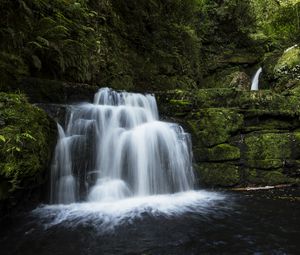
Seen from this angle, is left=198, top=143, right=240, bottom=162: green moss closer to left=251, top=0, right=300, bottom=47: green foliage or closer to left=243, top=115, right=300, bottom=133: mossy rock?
left=243, top=115, right=300, bottom=133: mossy rock

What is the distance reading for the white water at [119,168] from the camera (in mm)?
5512

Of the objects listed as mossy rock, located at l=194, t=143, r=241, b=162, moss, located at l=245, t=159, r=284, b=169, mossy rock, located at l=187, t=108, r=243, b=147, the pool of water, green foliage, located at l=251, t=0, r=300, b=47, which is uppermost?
green foliage, located at l=251, t=0, r=300, b=47

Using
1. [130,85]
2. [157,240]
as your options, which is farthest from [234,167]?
[130,85]

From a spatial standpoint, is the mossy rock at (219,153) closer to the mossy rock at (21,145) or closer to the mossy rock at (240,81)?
the mossy rock at (21,145)

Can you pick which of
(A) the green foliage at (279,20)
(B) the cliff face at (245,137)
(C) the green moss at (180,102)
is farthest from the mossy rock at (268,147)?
(A) the green foliage at (279,20)

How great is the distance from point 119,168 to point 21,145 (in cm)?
228

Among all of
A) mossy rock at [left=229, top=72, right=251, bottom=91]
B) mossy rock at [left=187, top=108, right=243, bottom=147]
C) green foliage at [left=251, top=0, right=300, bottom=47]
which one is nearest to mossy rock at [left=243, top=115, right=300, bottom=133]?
mossy rock at [left=187, top=108, right=243, bottom=147]

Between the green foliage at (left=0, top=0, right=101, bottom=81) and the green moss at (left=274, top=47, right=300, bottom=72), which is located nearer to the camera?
the green foliage at (left=0, top=0, right=101, bottom=81)

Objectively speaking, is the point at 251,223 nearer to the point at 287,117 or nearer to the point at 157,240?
the point at 157,240

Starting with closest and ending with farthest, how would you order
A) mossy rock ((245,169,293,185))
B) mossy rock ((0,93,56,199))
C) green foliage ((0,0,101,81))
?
mossy rock ((0,93,56,199)) < mossy rock ((245,169,293,185)) < green foliage ((0,0,101,81))

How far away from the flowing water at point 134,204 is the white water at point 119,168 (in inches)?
0.7

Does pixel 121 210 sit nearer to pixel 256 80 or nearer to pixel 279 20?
pixel 256 80

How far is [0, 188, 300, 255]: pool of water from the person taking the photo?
381 cm

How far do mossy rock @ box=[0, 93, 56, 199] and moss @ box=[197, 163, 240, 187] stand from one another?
10.8ft
